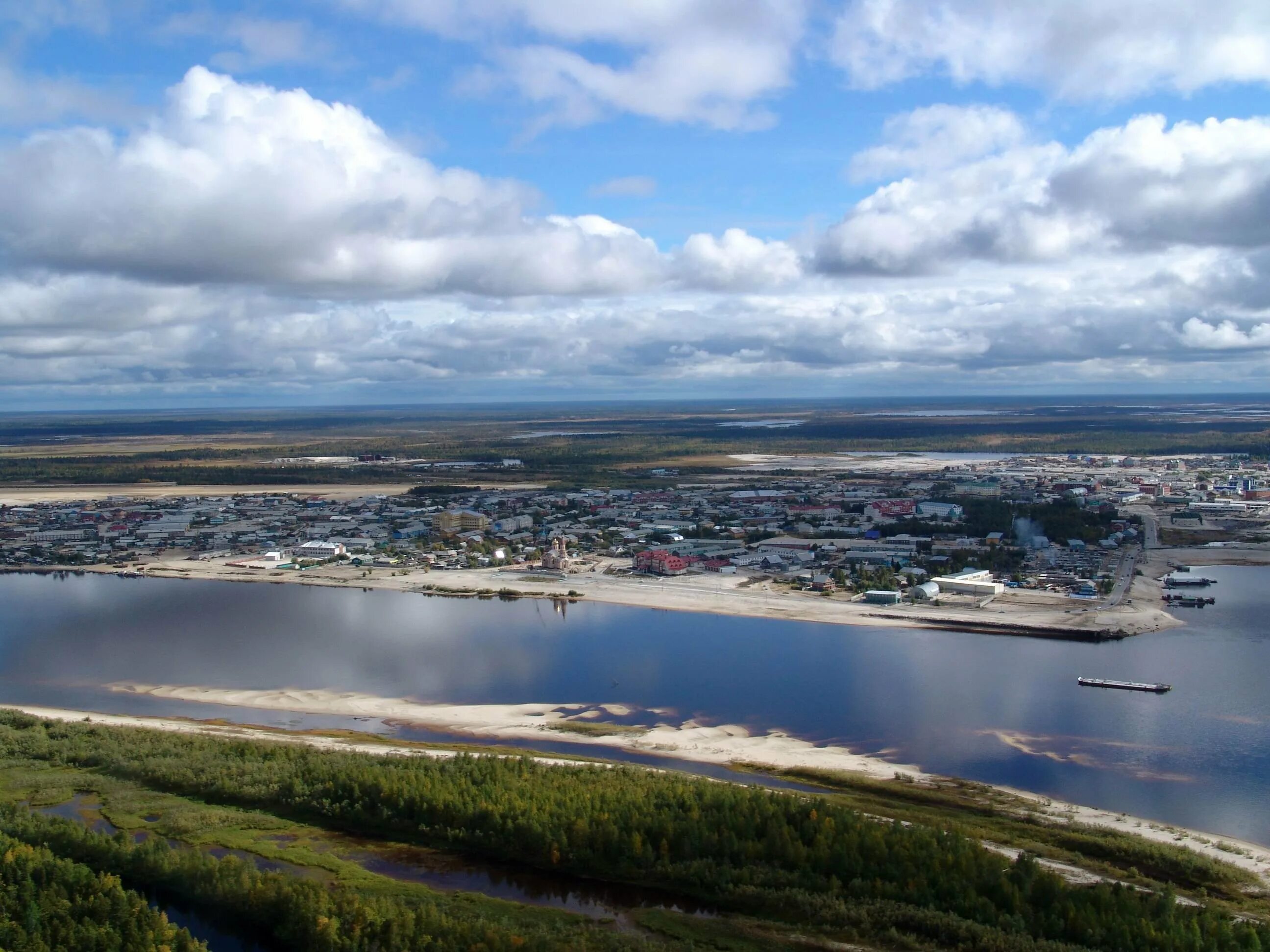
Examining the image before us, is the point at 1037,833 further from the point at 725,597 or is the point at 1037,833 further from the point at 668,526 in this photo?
the point at 668,526

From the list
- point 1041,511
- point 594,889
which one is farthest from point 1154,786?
point 1041,511

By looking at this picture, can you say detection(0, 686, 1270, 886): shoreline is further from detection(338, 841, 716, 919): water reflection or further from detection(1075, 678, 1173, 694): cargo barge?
detection(1075, 678, 1173, 694): cargo barge

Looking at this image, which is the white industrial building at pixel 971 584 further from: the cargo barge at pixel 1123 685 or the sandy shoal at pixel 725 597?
the cargo barge at pixel 1123 685

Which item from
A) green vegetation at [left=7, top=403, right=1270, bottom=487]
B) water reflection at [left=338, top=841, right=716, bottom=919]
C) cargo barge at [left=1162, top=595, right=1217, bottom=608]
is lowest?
water reflection at [left=338, top=841, right=716, bottom=919]

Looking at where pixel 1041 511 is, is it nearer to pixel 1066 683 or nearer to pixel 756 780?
pixel 1066 683

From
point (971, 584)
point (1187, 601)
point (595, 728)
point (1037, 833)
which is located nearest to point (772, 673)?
point (595, 728)

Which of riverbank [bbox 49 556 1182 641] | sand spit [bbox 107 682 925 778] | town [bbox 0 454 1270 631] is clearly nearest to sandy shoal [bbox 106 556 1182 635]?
riverbank [bbox 49 556 1182 641]

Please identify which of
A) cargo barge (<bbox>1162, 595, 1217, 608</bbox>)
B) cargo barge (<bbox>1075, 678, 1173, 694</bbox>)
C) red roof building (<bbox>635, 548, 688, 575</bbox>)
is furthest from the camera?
red roof building (<bbox>635, 548, 688, 575</bbox>)
